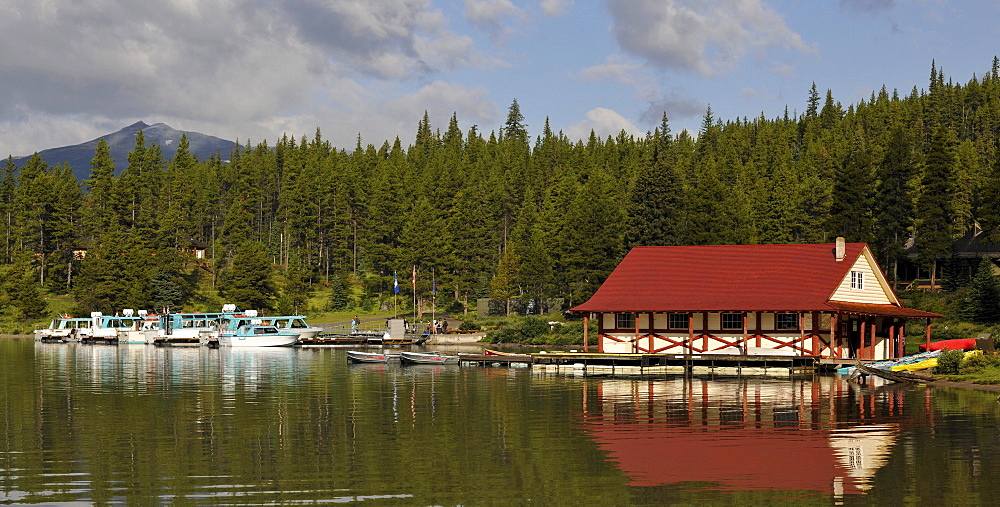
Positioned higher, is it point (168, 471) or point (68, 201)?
point (68, 201)

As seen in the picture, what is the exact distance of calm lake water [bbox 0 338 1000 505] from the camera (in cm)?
2041

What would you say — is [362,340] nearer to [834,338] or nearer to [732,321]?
[732,321]

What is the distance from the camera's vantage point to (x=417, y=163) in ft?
583

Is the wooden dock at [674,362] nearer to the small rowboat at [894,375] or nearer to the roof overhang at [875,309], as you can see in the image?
the roof overhang at [875,309]

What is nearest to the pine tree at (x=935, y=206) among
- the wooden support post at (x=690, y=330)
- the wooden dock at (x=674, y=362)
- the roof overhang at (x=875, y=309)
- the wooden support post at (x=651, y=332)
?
the roof overhang at (x=875, y=309)

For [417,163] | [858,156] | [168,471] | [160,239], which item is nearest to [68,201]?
[160,239]

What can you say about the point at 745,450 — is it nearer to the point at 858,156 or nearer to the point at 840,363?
the point at 840,363

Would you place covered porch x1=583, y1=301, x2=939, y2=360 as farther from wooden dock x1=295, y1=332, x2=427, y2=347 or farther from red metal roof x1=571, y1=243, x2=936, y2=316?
wooden dock x1=295, y1=332, x2=427, y2=347

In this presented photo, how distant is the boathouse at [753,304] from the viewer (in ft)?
171

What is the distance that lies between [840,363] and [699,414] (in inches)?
768

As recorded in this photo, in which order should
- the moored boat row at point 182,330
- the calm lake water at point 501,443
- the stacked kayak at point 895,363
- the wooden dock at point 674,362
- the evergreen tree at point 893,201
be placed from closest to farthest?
the calm lake water at point 501,443 < the stacked kayak at point 895,363 < the wooden dock at point 674,362 < the evergreen tree at point 893,201 < the moored boat row at point 182,330

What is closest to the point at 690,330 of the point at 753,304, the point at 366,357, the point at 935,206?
the point at 753,304

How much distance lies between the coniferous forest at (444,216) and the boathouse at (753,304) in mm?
27590

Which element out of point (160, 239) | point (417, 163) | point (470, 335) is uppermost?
point (417, 163)
